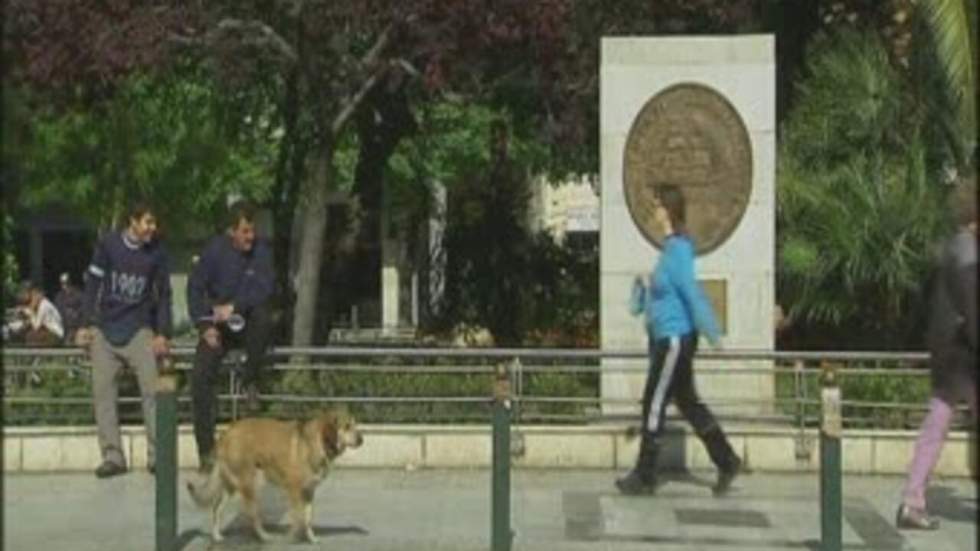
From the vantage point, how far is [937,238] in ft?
54.7

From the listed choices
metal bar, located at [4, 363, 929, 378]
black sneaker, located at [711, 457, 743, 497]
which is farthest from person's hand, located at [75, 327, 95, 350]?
black sneaker, located at [711, 457, 743, 497]

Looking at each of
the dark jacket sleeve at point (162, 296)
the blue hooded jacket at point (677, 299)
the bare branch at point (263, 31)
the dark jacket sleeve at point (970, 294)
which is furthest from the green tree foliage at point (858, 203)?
the dark jacket sleeve at point (970, 294)

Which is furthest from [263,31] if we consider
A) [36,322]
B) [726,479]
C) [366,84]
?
[36,322]

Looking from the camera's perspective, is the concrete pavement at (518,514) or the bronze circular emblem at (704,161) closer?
the concrete pavement at (518,514)

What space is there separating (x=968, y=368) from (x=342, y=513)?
6337mm

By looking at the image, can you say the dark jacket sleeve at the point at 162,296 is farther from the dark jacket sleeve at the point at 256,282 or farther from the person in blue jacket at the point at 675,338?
the person in blue jacket at the point at 675,338

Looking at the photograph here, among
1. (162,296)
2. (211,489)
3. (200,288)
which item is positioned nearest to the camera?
(211,489)

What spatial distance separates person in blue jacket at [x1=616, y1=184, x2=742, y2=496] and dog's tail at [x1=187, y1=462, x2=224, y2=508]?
2.99 meters

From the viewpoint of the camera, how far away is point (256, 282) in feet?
43.5

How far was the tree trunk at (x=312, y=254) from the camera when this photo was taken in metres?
17.6

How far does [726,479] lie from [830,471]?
3069mm

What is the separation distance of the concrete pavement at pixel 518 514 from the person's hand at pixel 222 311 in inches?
42.2

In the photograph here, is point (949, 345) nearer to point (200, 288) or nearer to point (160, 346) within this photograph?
point (200, 288)

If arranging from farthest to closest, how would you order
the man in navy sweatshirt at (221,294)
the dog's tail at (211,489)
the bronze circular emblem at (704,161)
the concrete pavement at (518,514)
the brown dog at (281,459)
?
the bronze circular emblem at (704,161) < the man in navy sweatshirt at (221,294) < the concrete pavement at (518,514) < the dog's tail at (211,489) < the brown dog at (281,459)
